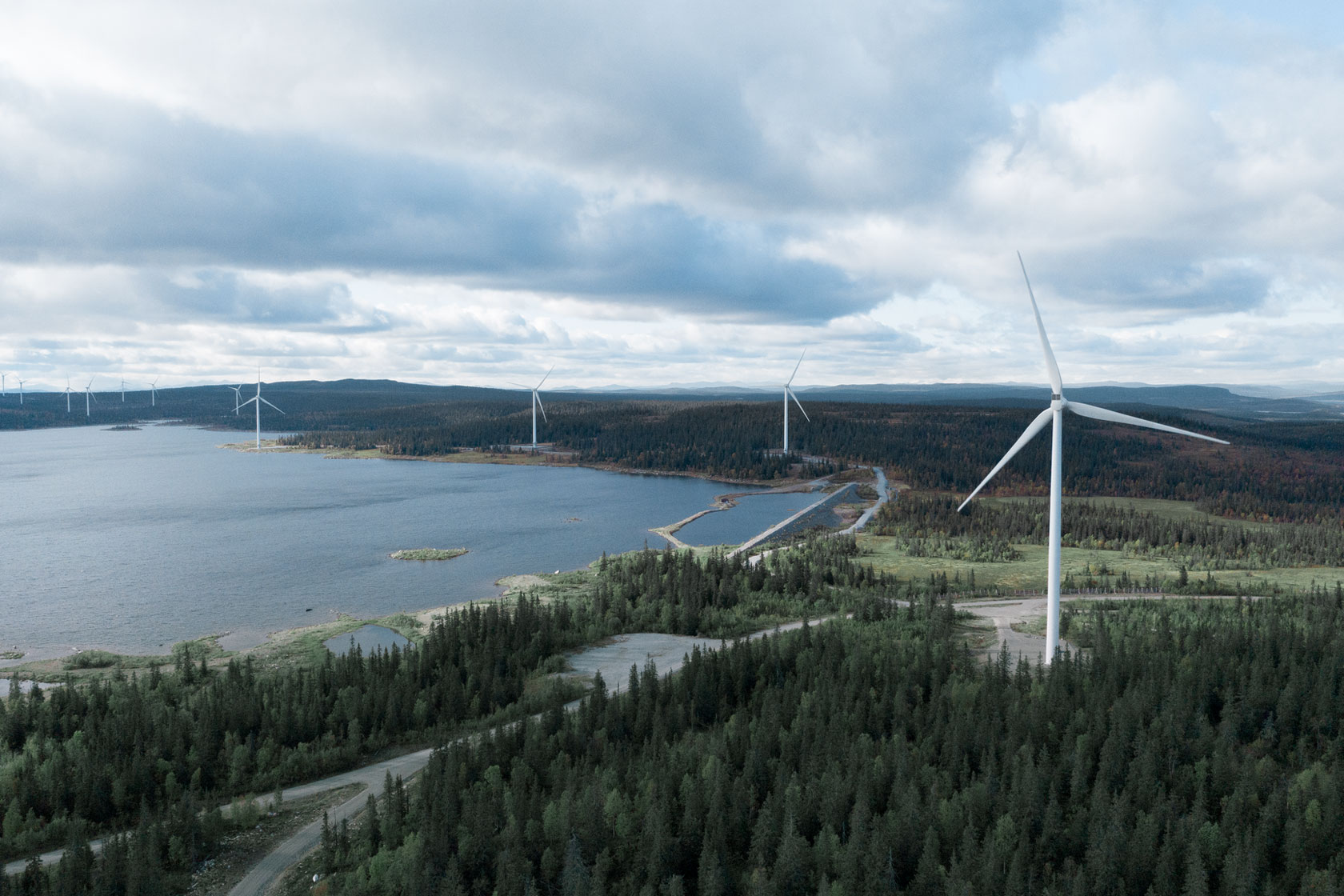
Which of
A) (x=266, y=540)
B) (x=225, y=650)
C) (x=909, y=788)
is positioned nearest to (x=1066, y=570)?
(x=909, y=788)

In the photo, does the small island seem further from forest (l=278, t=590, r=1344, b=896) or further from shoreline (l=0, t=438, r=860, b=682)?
forest (l=278, t=590, r=1344, b=896)

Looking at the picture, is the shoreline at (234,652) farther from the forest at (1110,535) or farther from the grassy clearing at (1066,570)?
the forest at (1110,535)

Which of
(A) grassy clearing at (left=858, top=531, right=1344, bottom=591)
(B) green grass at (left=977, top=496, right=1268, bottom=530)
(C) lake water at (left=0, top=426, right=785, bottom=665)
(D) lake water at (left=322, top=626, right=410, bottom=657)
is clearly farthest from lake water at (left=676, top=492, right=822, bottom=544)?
(D) lake water at (left=322, top=626, right=410, bottom=657)

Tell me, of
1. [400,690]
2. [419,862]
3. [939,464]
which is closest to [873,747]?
[419,862]

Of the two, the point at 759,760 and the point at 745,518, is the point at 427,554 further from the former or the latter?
the point at 759,760

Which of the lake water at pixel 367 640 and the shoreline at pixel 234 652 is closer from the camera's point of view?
the shoreline at pixel 234 652

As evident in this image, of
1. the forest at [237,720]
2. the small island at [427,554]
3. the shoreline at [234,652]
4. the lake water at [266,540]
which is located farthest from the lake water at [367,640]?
the small island at [427,554]

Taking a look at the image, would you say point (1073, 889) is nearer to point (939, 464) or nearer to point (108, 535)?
point (108, 535)
